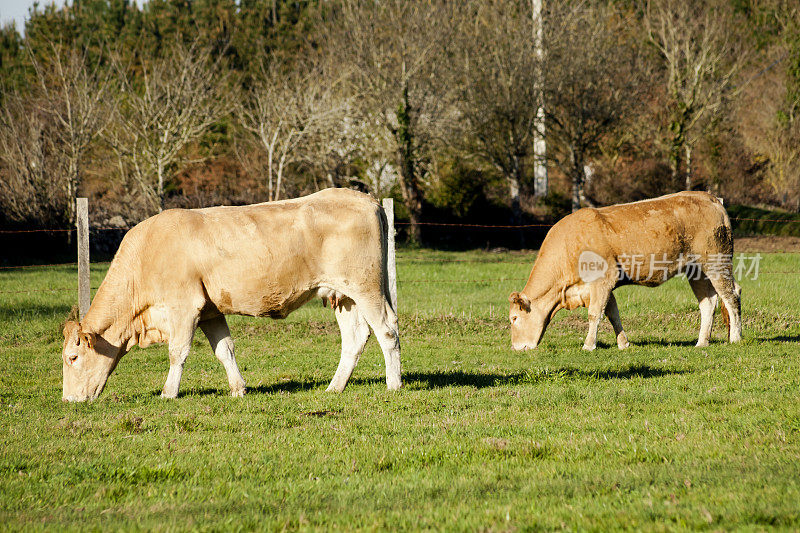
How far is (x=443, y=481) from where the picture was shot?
5254 mm

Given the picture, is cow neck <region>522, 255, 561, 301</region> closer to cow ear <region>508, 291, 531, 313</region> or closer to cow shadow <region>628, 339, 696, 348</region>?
cow ear <region>508, 291, 531, 313</region>

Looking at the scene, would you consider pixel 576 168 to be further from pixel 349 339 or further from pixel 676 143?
pixel 349 339

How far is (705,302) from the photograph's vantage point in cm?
1252

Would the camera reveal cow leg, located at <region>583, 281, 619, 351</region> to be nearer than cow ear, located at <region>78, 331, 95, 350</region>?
No

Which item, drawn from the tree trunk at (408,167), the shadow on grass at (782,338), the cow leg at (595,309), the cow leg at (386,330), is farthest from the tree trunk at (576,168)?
the cow leg at (386,330)

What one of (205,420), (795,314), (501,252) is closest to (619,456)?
(205,420)

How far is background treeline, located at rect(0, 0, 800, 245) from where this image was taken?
31.2 meters

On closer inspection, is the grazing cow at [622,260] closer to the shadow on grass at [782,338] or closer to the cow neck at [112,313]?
the shadow on grass at [782,338]

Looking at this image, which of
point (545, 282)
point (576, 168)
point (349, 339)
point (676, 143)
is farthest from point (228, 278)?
point (676, 143)

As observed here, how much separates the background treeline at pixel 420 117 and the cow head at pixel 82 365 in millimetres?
21090

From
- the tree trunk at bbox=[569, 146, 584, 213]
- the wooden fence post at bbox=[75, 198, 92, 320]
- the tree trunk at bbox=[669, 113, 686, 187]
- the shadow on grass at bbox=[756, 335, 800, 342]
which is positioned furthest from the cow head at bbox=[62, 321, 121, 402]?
the tree trunk at bbox=[669, 113, 686, 187]

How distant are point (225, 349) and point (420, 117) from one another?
26127mm

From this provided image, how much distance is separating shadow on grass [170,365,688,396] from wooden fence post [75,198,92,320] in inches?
180

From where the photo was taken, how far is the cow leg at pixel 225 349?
8.65 meters
